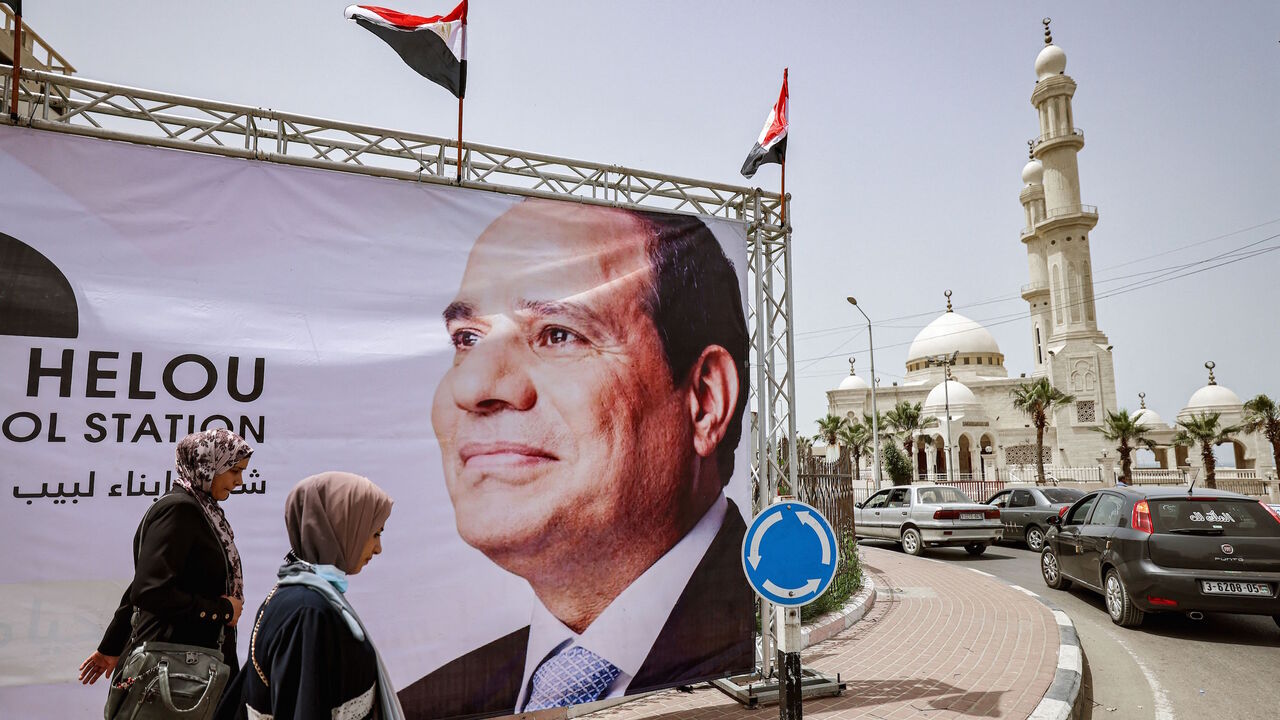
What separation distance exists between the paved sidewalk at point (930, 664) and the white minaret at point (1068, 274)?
47.6 meters

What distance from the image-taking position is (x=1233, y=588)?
22.4 feet

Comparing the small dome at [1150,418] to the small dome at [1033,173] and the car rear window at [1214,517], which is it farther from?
the car rear window at [1214,517]

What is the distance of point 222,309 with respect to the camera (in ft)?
15.2

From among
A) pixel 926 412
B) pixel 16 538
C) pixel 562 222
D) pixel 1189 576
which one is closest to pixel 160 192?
pixel 16 538

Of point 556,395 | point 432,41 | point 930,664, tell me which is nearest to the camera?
point 432,41

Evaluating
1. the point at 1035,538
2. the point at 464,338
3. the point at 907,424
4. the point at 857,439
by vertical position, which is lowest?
the point at 1035,538

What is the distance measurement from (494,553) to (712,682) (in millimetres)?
2214

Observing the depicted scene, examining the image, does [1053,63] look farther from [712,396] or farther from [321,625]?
[321,625]

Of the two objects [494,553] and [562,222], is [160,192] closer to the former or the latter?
[562,222]

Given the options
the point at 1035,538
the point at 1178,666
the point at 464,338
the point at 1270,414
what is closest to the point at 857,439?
the point at 1270,414

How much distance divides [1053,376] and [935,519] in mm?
44222

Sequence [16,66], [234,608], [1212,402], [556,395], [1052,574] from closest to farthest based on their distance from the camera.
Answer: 1. [234,608]
2. [16,66]
3. [556,395]
4. [1052,574]
5. [1212,402]

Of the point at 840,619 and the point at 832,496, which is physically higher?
the point at 832,496

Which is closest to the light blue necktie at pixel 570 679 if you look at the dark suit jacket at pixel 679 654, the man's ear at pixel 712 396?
the dark suit jacket at pixel 679 654
